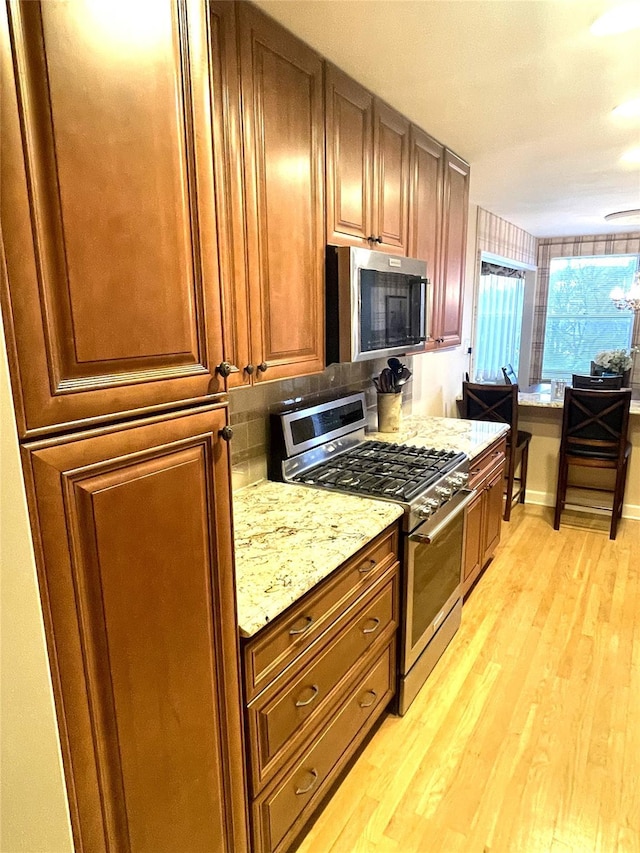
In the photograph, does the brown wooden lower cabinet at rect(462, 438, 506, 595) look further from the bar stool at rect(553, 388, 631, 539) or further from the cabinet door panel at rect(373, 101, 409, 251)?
the cabinet door panel at rect(373, 101, 409, 251)

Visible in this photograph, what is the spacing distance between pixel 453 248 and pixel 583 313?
14.6 feet

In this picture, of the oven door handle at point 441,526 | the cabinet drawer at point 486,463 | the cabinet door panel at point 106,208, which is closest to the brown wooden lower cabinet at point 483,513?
the cabinet drawer at point 486,463

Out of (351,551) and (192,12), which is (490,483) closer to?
(351,551)

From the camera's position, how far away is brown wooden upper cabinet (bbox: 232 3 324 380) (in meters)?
1.46

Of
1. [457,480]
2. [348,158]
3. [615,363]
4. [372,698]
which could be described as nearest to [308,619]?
[372,698]

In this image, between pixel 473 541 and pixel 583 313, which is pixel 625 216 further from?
pixel 473 541

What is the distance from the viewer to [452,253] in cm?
285

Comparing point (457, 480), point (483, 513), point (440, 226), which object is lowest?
point (483, 513)

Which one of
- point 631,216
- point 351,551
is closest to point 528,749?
point 351,551

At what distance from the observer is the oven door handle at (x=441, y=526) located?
75.7 inches

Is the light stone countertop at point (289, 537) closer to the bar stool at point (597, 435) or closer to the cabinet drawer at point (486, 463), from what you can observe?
the cabinet drawer at point (486, 463)

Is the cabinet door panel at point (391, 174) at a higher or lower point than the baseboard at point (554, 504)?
higher

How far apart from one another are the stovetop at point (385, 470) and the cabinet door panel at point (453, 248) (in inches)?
30.1

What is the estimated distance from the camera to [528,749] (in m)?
1.94
